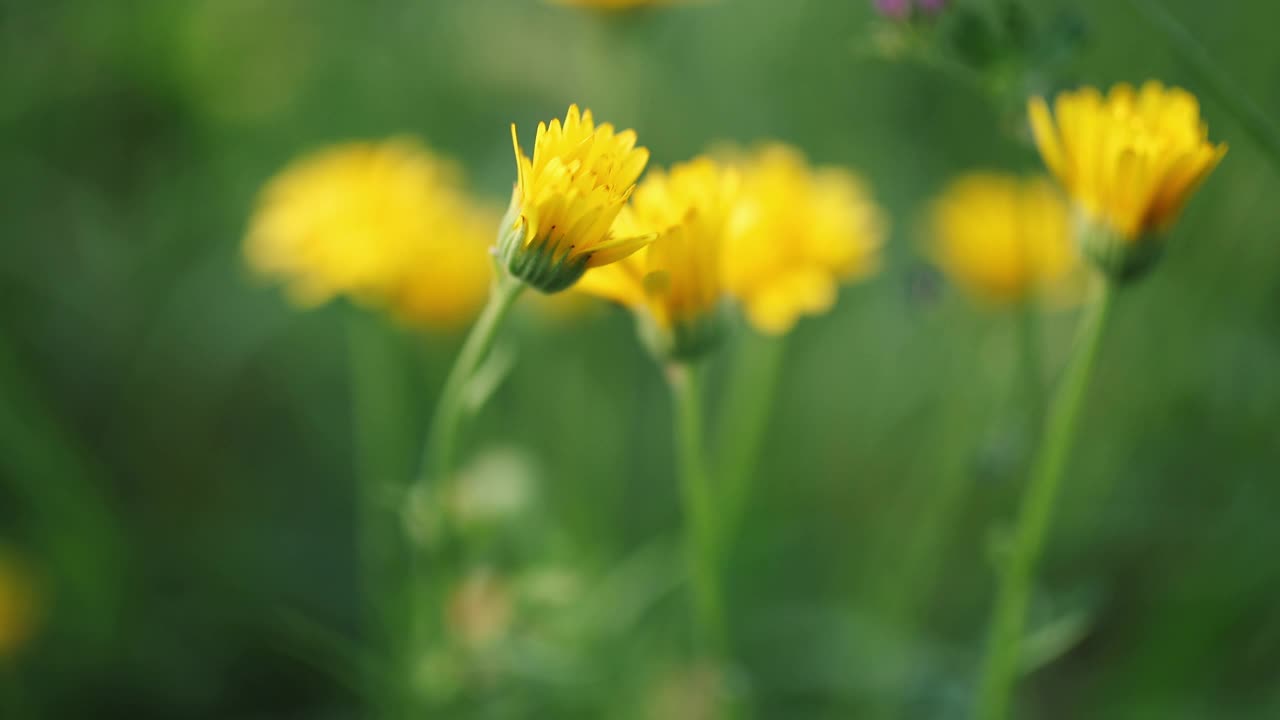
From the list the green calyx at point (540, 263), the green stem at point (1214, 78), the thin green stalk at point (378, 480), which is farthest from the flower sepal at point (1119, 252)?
the thin green stalk at point (378, 480)

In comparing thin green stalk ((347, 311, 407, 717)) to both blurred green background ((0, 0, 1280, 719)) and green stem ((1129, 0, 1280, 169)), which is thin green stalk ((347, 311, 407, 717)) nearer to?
blurred green background ((0, 0, 1280, 719))

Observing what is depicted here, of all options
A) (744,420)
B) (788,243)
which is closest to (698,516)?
(788,243)

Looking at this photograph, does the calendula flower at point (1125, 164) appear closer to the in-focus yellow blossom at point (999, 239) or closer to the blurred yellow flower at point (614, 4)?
the in-focus yellow blossom at point (999, 239)

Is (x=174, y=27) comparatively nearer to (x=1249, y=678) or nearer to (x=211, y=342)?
(x=211, y=342)

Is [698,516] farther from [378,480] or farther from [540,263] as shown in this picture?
[378,480]

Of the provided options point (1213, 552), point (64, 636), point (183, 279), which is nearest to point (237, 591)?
point (64, 636)

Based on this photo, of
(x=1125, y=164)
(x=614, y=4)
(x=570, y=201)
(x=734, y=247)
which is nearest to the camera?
(x=570, y=201)

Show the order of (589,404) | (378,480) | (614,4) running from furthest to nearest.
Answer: (589,404) → (614,4) → (378,480)
